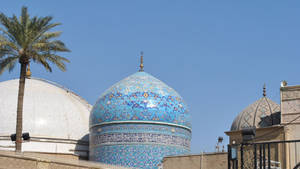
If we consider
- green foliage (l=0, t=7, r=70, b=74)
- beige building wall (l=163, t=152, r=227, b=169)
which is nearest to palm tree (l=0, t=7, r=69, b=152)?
green foliage (l=0, t=7, r=70, b=74)

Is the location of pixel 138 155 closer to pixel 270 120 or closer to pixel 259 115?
pixel 259 115

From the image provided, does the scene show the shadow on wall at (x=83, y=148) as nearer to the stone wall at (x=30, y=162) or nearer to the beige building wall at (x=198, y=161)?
the beige building wall at (x=198, y=161)

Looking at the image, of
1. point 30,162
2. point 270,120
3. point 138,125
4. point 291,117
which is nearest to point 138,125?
point 138,125

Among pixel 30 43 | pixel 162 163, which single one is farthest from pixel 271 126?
pixel 30 43

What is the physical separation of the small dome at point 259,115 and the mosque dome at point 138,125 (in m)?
2.49

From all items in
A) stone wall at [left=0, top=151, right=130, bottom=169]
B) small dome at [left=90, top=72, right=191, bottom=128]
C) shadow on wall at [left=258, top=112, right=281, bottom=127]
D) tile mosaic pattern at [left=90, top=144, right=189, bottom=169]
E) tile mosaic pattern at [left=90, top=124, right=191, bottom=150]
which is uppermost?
small dome at [left=90, top=72, right=191, bottom=128]

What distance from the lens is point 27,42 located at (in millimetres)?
19781

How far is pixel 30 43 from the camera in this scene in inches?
785

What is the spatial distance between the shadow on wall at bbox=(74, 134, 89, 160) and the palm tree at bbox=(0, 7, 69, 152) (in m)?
9.88

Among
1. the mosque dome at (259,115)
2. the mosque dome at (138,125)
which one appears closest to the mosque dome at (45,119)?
the mosque dome at (138,125)

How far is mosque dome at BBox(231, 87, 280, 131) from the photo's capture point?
81.5 ft

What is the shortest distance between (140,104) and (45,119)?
19.7ft

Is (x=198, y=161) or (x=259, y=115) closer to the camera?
(x=198, y=161)

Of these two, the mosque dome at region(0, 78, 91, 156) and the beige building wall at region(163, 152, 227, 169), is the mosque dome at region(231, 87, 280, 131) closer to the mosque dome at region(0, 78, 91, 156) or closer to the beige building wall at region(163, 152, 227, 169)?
the beige building wall at region(163, 152, 227, 169)
